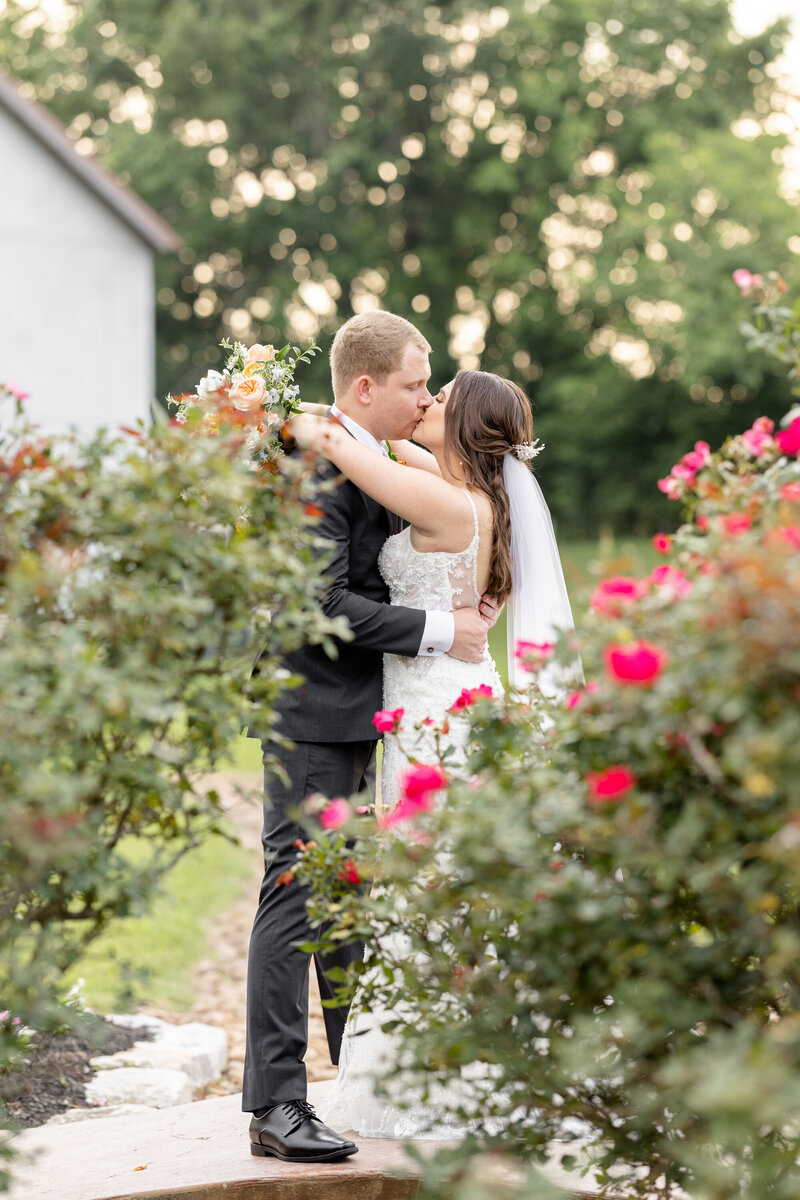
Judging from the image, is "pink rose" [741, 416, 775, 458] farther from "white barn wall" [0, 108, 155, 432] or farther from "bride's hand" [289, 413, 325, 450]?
"white barn wall" [0, 108, 155, 432]

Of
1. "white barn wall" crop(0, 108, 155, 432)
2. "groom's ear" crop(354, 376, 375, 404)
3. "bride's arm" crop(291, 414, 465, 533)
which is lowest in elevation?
"bride's arm" crop(291, 414, 465, 533)

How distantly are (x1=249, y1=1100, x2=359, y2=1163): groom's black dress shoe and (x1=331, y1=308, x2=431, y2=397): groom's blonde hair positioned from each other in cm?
213

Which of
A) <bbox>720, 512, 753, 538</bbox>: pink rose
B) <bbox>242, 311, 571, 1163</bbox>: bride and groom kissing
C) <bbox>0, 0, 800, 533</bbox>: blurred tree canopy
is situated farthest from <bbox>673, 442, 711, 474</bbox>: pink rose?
<bbox>0, 0, 800, 533</bbox>: blurred tree canopy

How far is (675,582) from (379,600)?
2.00 m

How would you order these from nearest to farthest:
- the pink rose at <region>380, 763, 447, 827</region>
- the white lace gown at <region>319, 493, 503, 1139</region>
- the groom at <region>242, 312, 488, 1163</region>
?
the pink rose at <region>380, 763, 447, 827</region>
the groom at <region>242, 312, 488, 1163</region>
the white lace gown at <region>319, 493, 503, 1139</region>

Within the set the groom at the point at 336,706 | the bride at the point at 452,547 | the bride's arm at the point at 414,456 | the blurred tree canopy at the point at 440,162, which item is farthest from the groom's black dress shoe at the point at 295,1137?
→ the blurred tree canopy at the point at 440,162

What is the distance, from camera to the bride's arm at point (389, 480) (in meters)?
3.66

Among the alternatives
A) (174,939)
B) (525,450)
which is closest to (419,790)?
(525,450)

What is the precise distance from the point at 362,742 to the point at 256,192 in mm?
28622

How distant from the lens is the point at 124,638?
214 cm

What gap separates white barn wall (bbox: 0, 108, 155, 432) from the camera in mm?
18453

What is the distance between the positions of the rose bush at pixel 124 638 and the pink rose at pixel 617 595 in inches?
21.0

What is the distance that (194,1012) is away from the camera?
6.39 metres

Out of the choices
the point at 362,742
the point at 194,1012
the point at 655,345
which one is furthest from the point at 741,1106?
the point at 655,345
